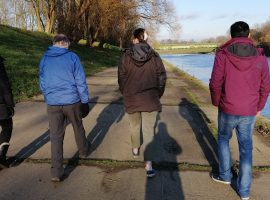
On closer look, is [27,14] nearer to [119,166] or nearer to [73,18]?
[73,18]

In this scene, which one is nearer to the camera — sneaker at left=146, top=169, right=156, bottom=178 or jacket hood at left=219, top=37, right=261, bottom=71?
jacket hood at left=219, top=37, right=261, bottom=71

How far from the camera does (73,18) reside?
36344mm

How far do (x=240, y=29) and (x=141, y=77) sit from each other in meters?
1.40

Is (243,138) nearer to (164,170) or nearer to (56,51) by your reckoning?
(164,170)

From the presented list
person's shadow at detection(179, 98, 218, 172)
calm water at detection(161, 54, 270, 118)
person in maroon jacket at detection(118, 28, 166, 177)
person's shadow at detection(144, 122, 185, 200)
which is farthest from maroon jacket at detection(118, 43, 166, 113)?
calm water at detection(161, 54, 270, 118)

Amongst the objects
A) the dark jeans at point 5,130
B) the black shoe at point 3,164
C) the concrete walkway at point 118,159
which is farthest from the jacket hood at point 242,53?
the black shoe at point 3,164

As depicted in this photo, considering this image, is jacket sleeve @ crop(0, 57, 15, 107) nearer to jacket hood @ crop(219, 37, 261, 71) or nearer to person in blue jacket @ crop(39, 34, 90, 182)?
person in blue jacket @ crop(39, 34, 90, 182)

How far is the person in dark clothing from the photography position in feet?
16.4

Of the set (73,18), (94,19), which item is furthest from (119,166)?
(94,19)

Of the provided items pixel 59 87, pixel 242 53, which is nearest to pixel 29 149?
pixel 59 87

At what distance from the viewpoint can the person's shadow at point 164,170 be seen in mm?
4523

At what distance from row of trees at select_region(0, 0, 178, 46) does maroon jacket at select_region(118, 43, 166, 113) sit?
102 feet

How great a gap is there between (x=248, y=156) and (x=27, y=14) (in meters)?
42.2

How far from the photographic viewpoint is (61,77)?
483cm
